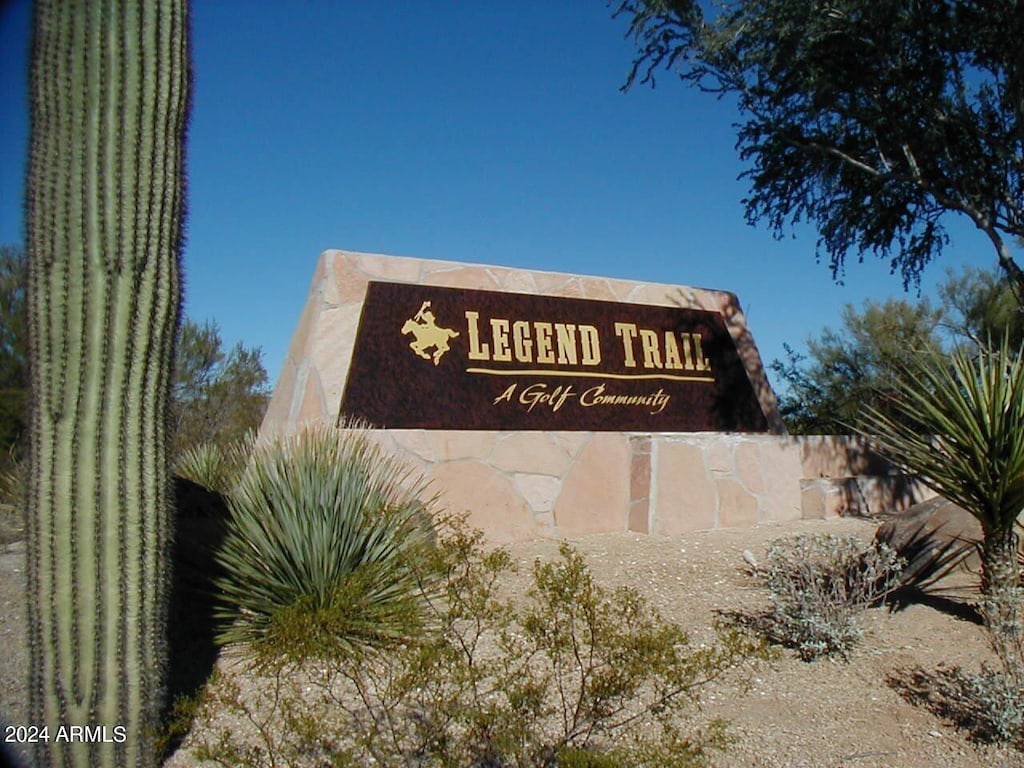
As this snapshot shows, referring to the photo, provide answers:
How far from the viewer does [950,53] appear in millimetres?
13406

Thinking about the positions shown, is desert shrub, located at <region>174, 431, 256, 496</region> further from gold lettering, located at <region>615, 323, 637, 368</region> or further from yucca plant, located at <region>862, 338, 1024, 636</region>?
yucca plant, located at <region>862, 338, 1024, 636</region>

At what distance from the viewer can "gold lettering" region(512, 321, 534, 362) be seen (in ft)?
30.3

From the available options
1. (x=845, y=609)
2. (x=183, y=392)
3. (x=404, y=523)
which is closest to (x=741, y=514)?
(x=845, y=609)

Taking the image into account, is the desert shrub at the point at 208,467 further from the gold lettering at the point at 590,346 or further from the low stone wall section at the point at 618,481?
the gold lettering at the point at 590,346

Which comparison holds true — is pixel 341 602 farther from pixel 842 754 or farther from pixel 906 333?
pixel 906 333

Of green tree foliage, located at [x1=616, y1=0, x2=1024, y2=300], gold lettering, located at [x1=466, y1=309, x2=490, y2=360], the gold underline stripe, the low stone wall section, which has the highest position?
green tree foliage, located at [x1=616, y1=0, x2=1024, y2=300]

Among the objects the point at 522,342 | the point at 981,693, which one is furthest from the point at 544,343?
the point at 981,693

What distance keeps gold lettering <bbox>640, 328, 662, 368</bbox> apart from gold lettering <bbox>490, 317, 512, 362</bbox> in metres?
1.75

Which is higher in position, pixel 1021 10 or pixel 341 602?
pixel 1021 10

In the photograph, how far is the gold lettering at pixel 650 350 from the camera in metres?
10.1

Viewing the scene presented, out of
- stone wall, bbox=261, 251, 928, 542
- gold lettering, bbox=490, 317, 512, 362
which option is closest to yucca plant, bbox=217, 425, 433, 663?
stone wall, bbox=261, 251, 928, 542

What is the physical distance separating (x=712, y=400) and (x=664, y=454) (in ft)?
4.67

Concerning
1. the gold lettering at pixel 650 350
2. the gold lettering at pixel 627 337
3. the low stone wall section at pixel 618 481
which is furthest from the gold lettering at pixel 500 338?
the gold lettering at pixel 650 350

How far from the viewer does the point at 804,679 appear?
16.9 feet
